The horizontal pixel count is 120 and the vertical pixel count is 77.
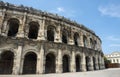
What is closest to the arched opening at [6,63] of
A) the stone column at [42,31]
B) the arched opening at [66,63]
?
the stone column at [42,31]

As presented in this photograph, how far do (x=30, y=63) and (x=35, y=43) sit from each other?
2.66 m

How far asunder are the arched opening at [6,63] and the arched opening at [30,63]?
5.45ft

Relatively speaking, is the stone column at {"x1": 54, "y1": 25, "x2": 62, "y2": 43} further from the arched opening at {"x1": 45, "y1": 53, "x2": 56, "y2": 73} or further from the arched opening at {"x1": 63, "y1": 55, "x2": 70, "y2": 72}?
the arched opening at {"x1": 63, "y1": 55, "x2": 70, "y2": 72}

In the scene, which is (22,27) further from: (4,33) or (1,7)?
(1,7)

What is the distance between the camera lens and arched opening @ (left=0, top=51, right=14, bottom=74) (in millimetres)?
14875

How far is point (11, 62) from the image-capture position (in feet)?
50.7

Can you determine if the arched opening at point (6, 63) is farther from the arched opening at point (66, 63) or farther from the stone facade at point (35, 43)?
the arched opening at point (66, 63)

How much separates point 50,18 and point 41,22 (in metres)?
1.64

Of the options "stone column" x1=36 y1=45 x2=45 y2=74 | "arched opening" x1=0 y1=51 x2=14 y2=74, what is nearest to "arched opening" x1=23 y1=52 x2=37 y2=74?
"stone column" x1=36 y1=45 x2=45 y2=74

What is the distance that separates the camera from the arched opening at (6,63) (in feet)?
48.8

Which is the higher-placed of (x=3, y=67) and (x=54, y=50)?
(x=54, y=50)

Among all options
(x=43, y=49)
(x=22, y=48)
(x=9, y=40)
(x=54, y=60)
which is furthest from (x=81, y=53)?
(x=9, y=40)

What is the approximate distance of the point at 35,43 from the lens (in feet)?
52.2

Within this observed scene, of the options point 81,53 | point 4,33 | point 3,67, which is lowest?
point 3,67
